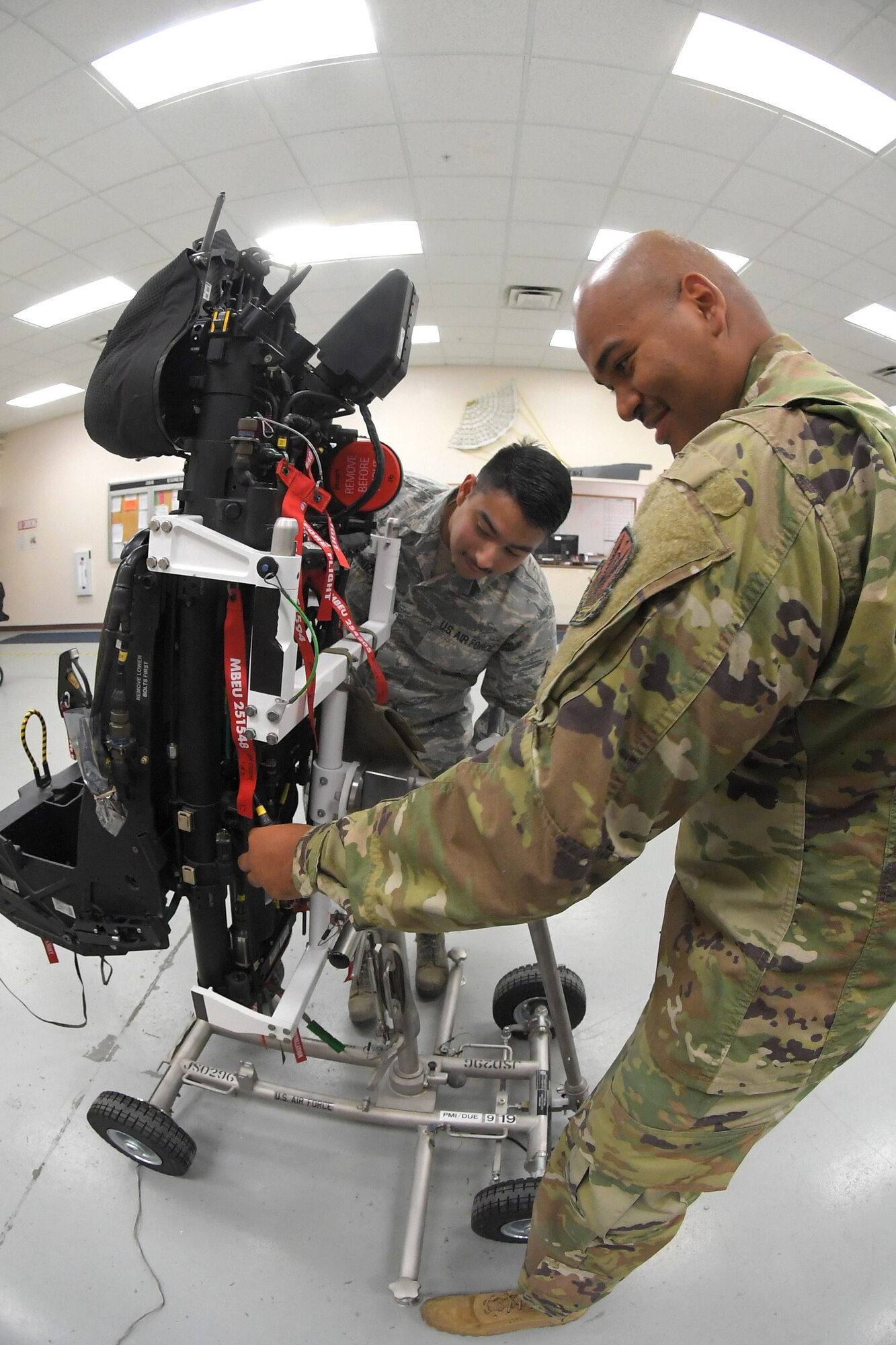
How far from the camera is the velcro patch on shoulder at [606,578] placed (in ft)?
1.87

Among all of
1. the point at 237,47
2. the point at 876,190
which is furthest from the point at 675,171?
the point at 237,47

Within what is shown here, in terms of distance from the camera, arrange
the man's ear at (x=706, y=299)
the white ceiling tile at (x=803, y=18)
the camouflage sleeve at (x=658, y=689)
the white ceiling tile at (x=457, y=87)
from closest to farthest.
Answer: the camouflage sleeve at (x=658, y=689) → the man's ear at (x=706, y=299) → the white ceiling tile at (x=803, y=18) → the white ceiling tile at (x=457, y=87)

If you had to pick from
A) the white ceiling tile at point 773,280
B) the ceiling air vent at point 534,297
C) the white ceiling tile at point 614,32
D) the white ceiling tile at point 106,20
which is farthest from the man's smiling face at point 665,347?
the ceiling air vent at point 534,297

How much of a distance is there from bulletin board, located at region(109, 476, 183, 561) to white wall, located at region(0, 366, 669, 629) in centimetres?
11

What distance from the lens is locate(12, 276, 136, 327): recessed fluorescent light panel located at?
16.8 feet

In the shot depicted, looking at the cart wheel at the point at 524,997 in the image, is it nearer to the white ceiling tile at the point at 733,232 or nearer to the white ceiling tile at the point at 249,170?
the white ceiling tile at the point at 249,170

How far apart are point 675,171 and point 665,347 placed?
413 cm

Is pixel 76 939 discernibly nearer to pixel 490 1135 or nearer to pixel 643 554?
pixel 490 1135

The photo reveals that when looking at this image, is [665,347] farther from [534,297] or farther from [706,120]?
[534,297]

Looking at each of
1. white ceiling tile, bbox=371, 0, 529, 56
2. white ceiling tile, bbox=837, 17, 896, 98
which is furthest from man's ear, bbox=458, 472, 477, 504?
white ceiling tile, bbox=837, 17, 896, 98

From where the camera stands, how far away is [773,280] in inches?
186

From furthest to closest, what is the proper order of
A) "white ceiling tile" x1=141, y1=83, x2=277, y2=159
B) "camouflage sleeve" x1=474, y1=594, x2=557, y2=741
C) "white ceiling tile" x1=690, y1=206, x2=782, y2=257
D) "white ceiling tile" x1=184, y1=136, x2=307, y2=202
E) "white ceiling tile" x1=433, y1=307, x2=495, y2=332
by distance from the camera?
"white ceiling tile" x1=433, y1=307, x2=495, y2=332
"white ceiling tile" x1=690, y1=206, x2=782, y2=257
"white ceiling tile" x1=184, y1=136, x2=307, y2=202
"white ceiling tile" x1=141, y1=83, x2=277, y2=159
"camouflage sleeve" x1=474, y1=594, x2=557, y2=741

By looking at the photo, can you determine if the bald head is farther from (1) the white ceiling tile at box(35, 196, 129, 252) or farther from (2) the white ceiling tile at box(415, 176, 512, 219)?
(1) the white ceiling tile at box(35, 196, 129, 252)

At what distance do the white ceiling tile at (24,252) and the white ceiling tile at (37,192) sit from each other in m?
0.19
